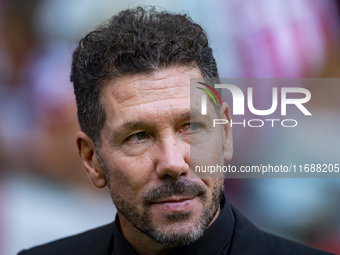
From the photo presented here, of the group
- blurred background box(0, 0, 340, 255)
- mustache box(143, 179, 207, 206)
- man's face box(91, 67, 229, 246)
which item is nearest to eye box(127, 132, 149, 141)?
man's face box(91, 67, 229, 246)

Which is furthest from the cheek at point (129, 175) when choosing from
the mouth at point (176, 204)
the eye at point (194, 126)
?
the eye at point (194, 126)

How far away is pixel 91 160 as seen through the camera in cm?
263

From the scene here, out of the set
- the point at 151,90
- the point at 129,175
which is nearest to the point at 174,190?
the point at 129,175

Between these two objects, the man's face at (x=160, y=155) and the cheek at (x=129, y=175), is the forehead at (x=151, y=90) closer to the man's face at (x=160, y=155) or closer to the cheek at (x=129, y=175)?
the man's face at (x=160, y=155)

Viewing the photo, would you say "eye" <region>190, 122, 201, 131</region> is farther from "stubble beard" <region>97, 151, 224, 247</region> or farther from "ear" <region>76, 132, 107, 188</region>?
"ear" <region>76, 132, 107, 188</region>

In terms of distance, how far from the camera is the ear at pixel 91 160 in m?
2.57

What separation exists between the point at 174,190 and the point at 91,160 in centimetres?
61

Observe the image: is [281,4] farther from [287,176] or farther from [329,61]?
[287,176]

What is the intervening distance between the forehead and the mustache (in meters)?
0.32

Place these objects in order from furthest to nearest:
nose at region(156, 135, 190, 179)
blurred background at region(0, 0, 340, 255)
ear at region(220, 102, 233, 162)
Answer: blurred background at region(0, 0, 340, 255) < ear at region(220, 102, 233, 162) < nose at region(156, 135, 190, 179)

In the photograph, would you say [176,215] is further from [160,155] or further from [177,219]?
[160,155]

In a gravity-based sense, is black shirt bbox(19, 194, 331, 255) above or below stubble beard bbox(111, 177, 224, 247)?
below

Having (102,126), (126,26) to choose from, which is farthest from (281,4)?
(102,126)

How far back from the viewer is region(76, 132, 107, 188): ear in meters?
2.57
